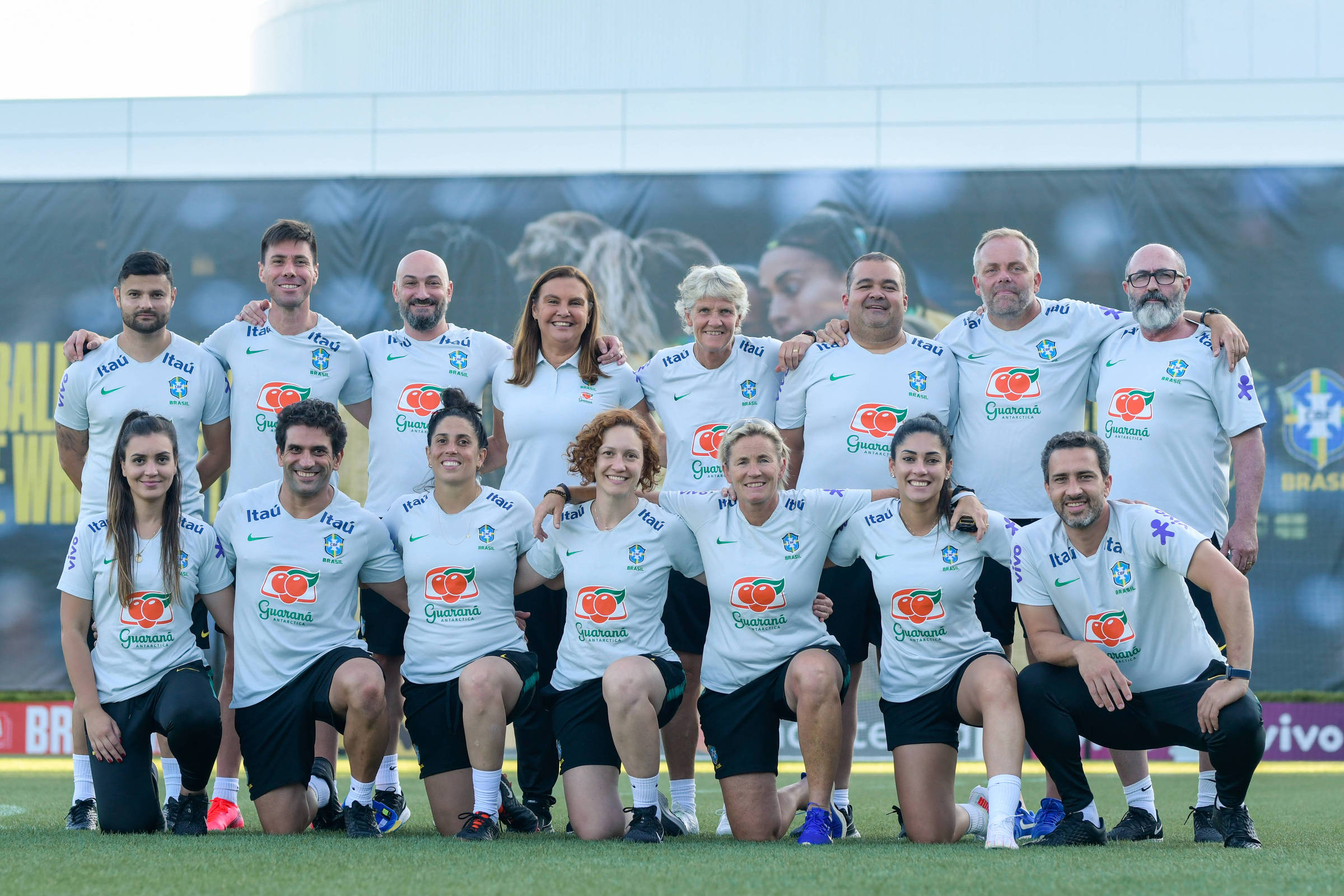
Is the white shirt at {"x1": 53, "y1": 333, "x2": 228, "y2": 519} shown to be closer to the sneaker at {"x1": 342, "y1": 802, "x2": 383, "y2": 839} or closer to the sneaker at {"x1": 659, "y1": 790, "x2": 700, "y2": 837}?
the sneaker at {"x1": 342, "y1": 802, "x2": 383, "y2": 839}

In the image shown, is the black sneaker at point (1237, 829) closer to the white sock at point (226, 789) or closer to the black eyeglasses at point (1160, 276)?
the black eyeglasses at point (1160, 276)

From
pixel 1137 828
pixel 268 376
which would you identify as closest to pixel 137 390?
pixel 268 376

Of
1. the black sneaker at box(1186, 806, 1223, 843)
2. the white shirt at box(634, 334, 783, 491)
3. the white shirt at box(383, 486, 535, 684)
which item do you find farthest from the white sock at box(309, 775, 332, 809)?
the black sneaker at box(1186, 806, 1223, 843)

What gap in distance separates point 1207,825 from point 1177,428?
4.42 ft

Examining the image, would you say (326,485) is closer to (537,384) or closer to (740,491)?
(537,384)

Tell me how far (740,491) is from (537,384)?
98 centimetres

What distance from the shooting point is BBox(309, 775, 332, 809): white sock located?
181 inches

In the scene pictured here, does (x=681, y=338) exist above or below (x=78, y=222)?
below

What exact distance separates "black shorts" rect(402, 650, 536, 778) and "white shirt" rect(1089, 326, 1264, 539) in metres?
2.16

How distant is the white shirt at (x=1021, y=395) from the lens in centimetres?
470

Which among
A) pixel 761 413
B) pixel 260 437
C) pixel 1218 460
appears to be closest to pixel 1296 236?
pixel 1218 460

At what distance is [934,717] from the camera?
426cm

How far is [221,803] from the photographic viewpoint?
15.2ft

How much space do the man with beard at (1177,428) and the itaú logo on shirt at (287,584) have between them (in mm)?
2818
